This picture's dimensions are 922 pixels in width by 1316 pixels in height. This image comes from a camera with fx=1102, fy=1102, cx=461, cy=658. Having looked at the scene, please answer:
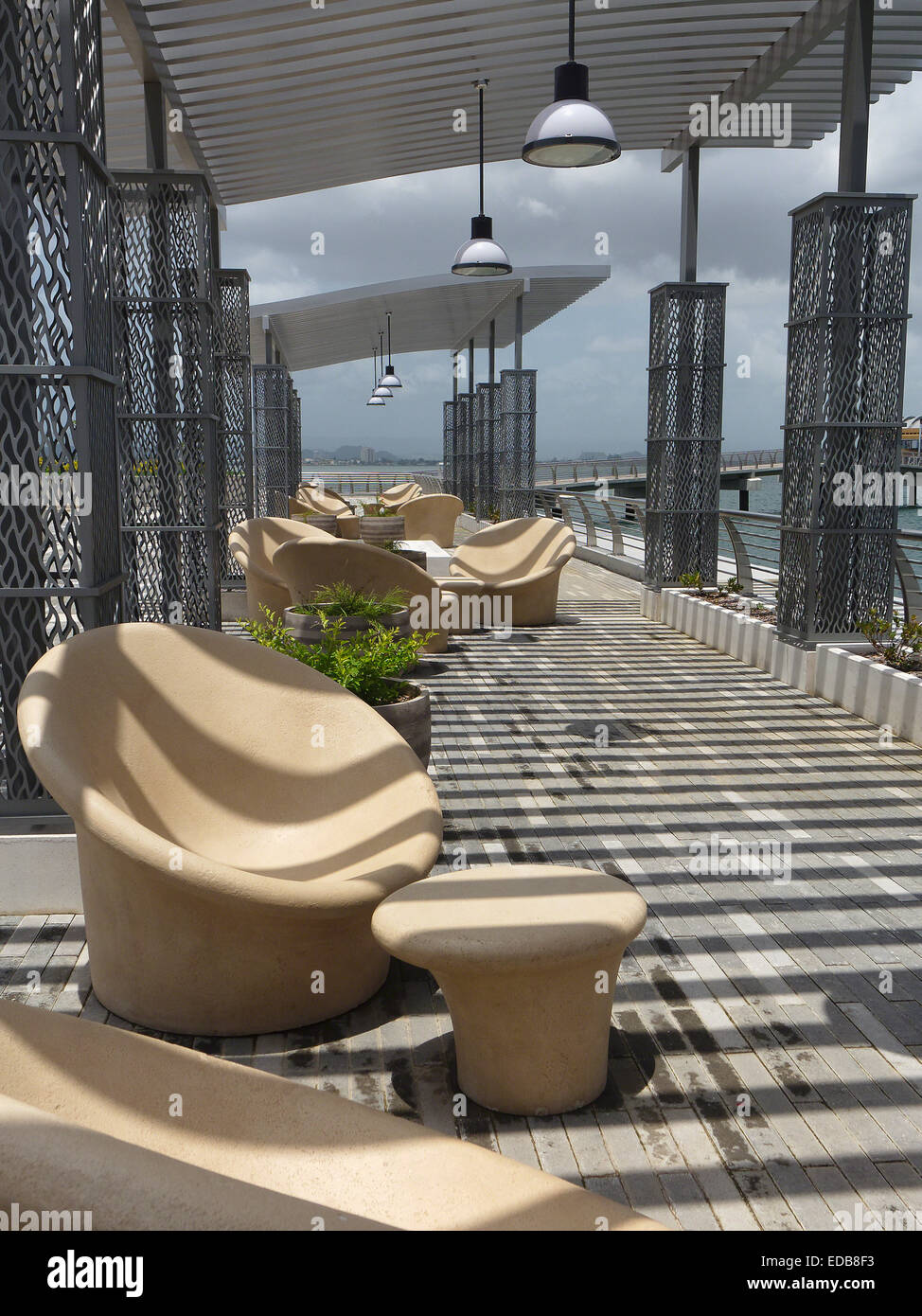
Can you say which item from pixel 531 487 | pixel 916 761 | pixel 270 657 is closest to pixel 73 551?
pixel 270 657

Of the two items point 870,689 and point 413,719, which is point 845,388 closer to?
point 870,689

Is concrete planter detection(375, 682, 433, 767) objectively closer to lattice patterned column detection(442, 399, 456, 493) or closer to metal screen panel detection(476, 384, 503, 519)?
metal screen panel detection(476, 384, 503, 519)

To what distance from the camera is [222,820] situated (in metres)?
3.48

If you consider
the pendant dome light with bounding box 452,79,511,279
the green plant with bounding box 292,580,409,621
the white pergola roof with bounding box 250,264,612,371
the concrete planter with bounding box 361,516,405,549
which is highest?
the white pergola roof with bounding box 250,264,612,371

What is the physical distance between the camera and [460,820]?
469 cm

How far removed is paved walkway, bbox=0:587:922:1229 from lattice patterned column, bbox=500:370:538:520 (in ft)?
45.8

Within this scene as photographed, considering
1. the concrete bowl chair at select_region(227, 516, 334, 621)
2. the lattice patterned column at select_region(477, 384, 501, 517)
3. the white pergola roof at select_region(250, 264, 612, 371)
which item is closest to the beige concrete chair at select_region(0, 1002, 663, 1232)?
the concrete bowl chair at select_region(227, 516, 334, 621)

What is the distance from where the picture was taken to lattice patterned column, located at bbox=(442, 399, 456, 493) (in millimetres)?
30709

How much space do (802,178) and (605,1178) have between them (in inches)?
471

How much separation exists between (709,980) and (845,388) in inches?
198

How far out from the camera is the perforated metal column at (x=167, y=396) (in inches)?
288

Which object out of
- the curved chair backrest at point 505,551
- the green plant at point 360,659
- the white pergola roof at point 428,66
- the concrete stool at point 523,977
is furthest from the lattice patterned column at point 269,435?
the concrete stool at point 523,977

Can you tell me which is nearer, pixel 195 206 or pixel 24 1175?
pixel 24 1175

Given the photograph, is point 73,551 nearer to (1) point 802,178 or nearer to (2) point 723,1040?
(2) point 723,1040
